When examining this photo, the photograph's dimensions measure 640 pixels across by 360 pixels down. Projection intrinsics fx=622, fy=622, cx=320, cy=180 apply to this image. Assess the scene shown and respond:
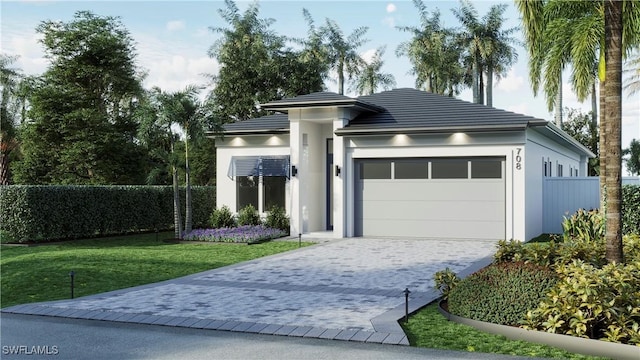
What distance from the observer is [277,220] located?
21.5 metres

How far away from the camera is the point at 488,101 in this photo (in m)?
45.6

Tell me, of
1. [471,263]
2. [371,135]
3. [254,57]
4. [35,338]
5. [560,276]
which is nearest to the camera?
[35,338]

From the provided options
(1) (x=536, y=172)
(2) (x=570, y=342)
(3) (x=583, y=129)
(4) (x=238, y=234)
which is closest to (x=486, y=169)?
(1) (x=536, y=172)

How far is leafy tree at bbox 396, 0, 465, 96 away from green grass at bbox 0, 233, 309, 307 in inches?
1235

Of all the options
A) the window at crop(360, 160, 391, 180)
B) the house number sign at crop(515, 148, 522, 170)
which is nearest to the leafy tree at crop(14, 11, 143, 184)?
the window at crop(360, 160, 391, 180)

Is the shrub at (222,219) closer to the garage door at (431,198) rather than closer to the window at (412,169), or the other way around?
the garage door at (431,198)

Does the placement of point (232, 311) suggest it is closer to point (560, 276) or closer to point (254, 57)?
point (560, 276)

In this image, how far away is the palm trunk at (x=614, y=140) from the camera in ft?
28.8

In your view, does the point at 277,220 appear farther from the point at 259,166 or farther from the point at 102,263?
the point at 102,263

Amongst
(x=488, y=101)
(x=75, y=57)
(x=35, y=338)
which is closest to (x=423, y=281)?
(x=35, y=338)

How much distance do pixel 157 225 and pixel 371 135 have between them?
9279 mm

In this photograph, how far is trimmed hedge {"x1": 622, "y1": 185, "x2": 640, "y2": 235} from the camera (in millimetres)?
16984

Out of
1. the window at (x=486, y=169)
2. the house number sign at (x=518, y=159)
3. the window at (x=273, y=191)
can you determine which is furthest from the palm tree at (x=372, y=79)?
the house number sign at (x=518, y=159)

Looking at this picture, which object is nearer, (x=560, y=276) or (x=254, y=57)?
(x=560, y=276)
